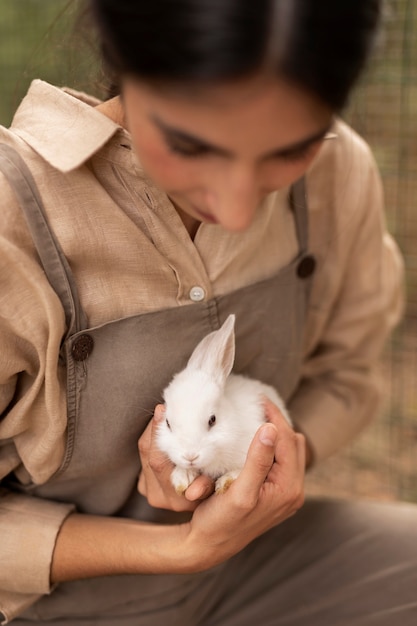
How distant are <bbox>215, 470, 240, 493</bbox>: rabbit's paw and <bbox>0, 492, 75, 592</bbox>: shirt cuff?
0.21 metres

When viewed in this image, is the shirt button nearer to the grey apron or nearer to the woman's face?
the grey apron

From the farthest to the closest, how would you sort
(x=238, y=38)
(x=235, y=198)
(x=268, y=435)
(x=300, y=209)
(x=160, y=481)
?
(x=300, y=209)
(x=160, y=481)
(x=268, y=435)
(x=235, y=198)
(x=238, y=38)

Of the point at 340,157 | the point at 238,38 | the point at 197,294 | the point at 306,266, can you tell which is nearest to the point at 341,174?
the point at 340,157

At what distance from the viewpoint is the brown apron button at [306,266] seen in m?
1.08

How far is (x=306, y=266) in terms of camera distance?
42.9 inches

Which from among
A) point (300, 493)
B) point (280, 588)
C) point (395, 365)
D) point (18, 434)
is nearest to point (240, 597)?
point (280, 588)

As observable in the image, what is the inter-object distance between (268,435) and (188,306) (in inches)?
8.1

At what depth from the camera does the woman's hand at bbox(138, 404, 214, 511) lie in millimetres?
894

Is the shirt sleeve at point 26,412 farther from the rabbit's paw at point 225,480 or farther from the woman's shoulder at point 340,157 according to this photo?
the woman's shoulder at point 340,157

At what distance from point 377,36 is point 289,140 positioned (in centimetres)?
13

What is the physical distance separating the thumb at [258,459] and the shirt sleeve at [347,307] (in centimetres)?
36

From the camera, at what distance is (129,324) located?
90 cm

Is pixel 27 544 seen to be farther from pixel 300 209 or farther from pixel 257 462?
pixel 300 209

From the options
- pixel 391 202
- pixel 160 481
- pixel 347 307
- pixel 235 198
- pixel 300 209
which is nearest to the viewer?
pixel 235 198
